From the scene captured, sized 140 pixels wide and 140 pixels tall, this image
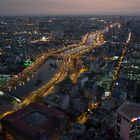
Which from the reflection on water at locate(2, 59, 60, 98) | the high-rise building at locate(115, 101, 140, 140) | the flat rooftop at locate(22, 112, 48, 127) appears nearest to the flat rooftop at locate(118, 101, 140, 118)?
the high-rise building at locate(115, 101, 140, 140)

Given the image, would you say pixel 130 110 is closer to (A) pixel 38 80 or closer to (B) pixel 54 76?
(A) pixel 38 80

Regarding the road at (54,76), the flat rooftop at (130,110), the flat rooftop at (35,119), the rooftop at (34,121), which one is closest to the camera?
the rooftop at (34,121)

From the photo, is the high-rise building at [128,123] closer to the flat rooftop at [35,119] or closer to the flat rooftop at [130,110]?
the flat rooftop at [130,110]

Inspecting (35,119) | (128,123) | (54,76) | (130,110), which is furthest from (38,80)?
(128,123)

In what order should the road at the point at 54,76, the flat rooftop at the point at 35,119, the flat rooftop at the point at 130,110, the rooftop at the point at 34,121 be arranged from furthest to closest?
the road at the point at 54,76 < the flat rooftop at the point at 35,119 < the flat rooftop at the point at 130,110 < the rooftop at the point at 34,121

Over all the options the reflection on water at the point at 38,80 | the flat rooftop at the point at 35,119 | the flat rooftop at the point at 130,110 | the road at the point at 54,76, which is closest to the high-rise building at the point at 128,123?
the flat rooftop at the point at 130,110

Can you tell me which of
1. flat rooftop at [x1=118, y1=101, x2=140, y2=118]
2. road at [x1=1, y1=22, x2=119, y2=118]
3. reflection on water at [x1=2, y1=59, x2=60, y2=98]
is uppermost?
flat rooftop at [x1=118, y1=101, x2=140, y2=118]

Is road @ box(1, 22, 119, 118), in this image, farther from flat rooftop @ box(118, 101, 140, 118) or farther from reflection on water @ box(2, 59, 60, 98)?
flat rooftop @ box(118, 101, 140, 118)

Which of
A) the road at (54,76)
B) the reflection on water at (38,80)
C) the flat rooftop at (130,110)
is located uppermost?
the flat rooftop at (130,110)

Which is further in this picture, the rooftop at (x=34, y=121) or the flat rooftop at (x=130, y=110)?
the flat rooftop at (x=130, y=110)
